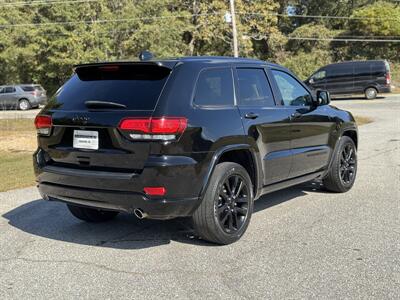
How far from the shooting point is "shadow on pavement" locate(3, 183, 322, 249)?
552cm

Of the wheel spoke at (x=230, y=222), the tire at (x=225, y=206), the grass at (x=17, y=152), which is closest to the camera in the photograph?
the tire at (x=225, y=206)

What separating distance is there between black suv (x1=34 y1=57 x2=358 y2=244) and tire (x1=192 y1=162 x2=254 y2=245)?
10mm

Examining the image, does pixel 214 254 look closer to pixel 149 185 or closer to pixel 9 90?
pixel 149 185

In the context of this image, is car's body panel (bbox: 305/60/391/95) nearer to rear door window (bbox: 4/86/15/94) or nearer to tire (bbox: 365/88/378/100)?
tire (bbox: 365/88/378/100)

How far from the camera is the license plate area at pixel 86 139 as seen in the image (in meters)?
4.98

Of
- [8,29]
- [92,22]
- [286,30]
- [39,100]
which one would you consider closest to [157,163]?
[39,100]

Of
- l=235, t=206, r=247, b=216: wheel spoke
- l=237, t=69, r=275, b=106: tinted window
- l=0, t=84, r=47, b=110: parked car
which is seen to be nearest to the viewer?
l=235, t=206, r=247, b=216: wheel spoke

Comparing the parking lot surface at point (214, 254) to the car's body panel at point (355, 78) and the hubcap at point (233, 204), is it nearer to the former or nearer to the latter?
the hubcap at point (233, 204)

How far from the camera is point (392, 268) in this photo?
15.0ft

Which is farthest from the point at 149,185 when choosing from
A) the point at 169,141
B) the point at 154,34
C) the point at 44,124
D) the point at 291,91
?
the point at 154,34

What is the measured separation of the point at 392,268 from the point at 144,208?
7.19 ft

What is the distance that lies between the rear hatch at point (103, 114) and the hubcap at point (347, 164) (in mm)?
3642

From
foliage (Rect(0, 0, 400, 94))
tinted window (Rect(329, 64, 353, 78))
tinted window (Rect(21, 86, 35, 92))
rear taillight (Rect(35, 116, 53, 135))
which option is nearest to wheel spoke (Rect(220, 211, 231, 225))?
rear taillight (Rect(35, 116, 53, 135))

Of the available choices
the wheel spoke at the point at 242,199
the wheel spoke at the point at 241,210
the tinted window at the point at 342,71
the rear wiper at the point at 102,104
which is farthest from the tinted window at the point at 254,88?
the tinted window at the point at 342,71
